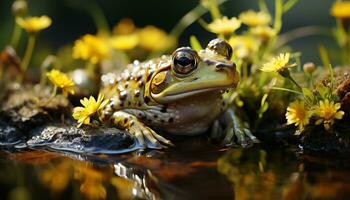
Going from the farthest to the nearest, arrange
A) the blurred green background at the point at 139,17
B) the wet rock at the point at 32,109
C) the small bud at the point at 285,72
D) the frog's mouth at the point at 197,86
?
the blurred green background at the point at 139,17 < the wet rock at the point at 32,109 < the small bud at the point at 285,72 < the frog's mouth at the point at 197,86

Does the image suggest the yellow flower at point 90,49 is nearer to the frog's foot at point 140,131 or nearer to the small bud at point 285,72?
the frog's foot at point 140,131

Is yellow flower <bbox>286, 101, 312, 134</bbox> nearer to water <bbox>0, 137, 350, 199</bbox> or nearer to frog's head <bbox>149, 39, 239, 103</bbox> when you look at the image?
water <bbox>0, 137, 350, 199</bbox>

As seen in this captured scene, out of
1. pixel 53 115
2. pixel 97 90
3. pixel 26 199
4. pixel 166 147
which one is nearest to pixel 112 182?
pixel 26 199

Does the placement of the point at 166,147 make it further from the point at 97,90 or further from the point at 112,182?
the point at 97,90

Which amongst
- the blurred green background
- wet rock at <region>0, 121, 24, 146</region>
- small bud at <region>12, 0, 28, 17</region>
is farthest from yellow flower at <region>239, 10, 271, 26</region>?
the blurred green background

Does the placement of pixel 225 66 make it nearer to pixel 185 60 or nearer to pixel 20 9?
pixel 185 60

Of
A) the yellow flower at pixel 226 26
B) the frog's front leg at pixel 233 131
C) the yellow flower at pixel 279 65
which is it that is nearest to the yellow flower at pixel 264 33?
the yellow flower at pixel 226 26

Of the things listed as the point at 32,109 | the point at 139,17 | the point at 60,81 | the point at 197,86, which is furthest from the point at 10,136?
the point at 139,17
